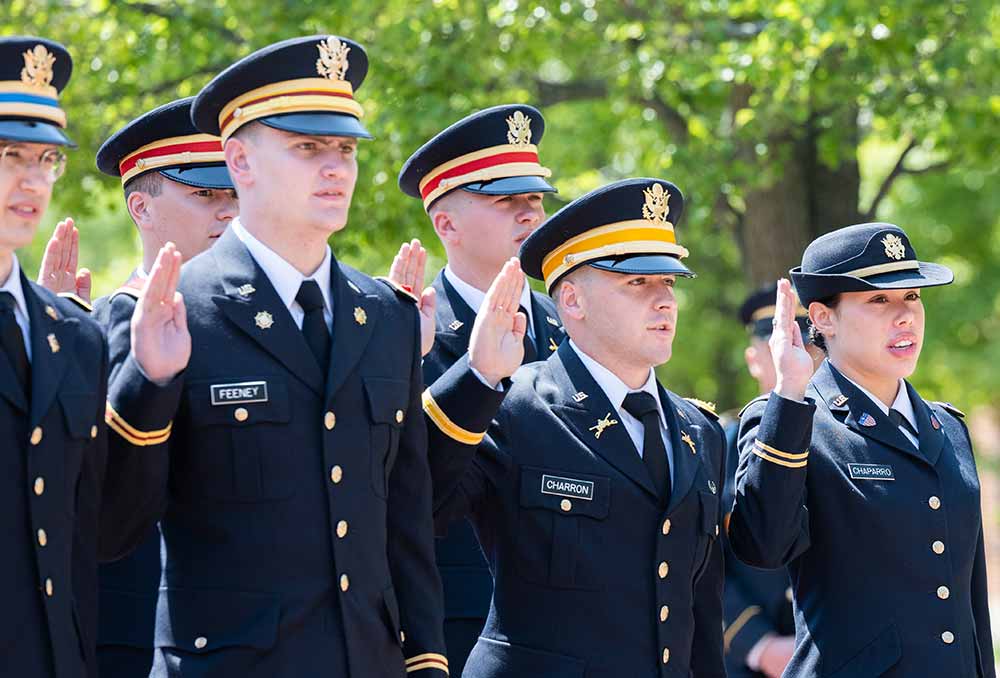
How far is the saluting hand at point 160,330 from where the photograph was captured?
14.1 ft

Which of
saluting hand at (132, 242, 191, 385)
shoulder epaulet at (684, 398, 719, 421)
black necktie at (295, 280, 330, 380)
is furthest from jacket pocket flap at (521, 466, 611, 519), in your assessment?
saluting hand at (132, 242, 191, 385)

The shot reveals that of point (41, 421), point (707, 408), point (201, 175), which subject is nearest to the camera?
point (41, 421)

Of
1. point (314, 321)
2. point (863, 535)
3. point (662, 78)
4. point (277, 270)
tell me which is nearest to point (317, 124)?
point (277, 270)

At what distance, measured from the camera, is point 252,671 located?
14.4 ft

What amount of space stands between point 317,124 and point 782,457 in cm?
194

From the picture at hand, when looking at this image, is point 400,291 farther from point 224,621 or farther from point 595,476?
point 224,621

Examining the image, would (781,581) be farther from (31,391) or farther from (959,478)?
(31,391)

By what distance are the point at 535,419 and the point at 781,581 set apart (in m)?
3.25

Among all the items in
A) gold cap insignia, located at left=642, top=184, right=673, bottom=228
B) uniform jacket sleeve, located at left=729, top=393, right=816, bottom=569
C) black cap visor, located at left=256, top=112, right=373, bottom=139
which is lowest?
uniform jacket sleeve, located at left=729, top=393, right=816, bottom=569

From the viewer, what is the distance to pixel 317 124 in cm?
468

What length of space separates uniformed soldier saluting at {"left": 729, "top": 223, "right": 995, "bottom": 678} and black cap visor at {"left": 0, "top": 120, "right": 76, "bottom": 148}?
2517mm

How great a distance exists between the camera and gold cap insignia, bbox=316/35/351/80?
15.8 ft

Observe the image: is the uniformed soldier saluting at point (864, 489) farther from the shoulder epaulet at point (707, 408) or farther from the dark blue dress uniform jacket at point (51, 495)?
the dark blue dress uniform jacket at point (51, 495)

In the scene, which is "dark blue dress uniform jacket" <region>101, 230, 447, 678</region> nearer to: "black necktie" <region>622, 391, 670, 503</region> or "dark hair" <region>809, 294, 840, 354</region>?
"black necktie" <region>622, 391, 670, 503</region>
